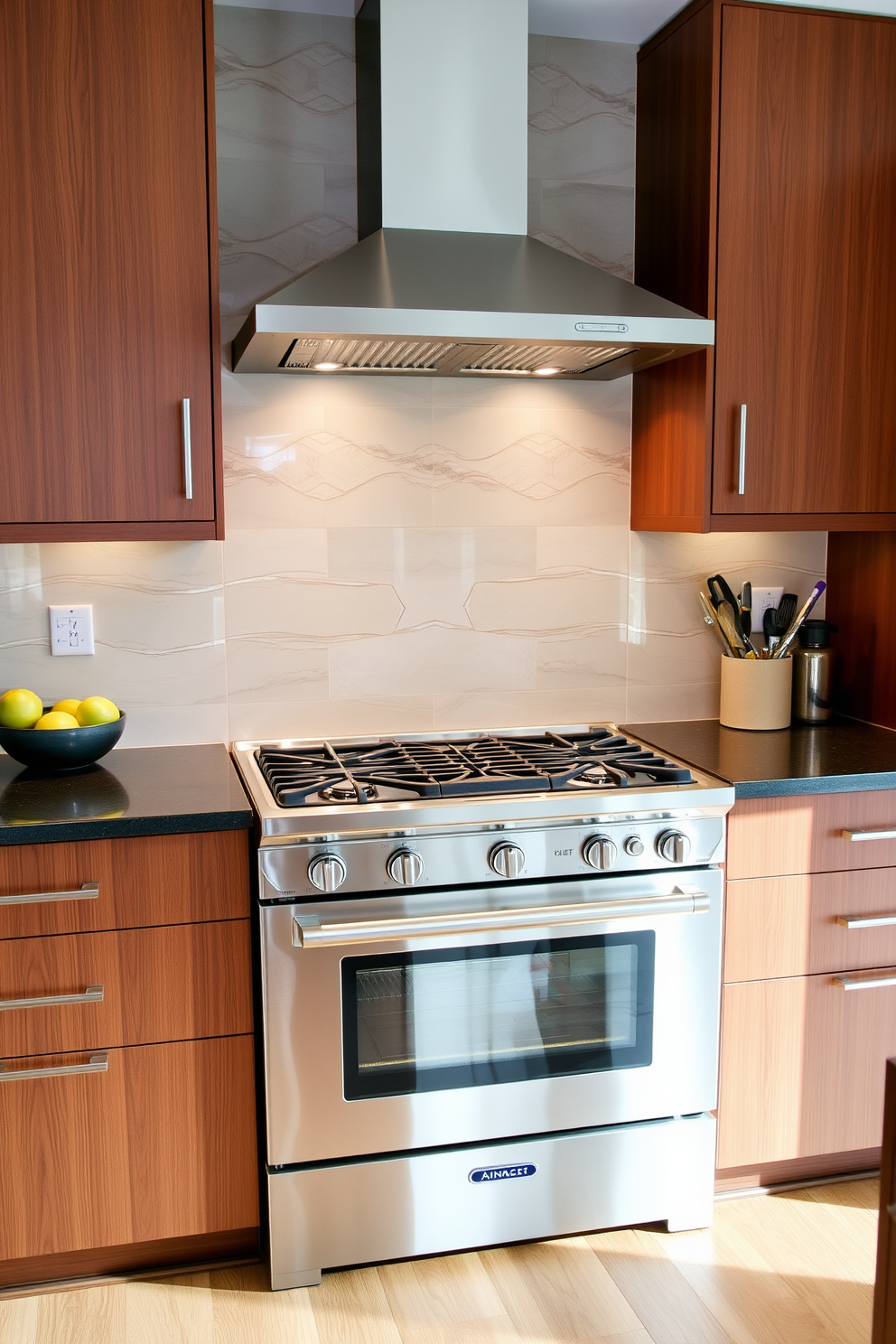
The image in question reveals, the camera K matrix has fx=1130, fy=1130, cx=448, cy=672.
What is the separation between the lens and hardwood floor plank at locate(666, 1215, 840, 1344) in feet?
6.58

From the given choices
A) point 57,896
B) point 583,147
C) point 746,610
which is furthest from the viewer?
point 746,610

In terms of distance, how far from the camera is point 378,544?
260cm

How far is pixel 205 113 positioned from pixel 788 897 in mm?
1897

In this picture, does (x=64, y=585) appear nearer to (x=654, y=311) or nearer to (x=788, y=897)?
(x=654, y=311)

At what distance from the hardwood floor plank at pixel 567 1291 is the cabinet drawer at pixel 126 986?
715mm

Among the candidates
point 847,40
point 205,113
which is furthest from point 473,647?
point 847,40

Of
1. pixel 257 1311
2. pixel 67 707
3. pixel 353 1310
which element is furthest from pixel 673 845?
pixel 67 707

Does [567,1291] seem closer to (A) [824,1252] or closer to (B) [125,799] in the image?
(A) [824,1252]

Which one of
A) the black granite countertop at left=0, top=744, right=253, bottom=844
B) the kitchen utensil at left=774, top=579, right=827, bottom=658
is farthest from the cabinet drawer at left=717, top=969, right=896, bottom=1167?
the black granite countertop at left=0, top=744, right=253, bottom=844

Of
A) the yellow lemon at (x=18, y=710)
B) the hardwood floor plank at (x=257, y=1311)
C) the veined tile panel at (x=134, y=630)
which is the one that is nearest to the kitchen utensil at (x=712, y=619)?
the veined tile panel at (x=134, y=630)

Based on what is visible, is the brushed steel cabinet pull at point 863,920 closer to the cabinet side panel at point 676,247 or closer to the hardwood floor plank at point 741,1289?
the hardwood floor plank at point 741,1289

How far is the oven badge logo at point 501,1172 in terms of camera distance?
2164 mm

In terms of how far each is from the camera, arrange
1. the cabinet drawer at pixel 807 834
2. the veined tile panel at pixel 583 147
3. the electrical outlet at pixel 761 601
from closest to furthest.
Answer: the cabinet drawer at pixel 807 834 < the veined tile panel at pixel 583 147 < the electrical outlet at pixel 761 601

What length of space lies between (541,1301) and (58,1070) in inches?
38.6
